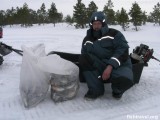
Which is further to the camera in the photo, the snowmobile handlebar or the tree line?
the tree line

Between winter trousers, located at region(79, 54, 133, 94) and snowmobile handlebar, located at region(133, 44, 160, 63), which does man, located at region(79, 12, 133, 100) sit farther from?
snowmobile handlebar, located at region(133, 44, 160, 63)

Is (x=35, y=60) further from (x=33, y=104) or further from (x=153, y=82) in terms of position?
(x=153, y=82)

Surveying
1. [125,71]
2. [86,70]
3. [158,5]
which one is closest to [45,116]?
[86,70]

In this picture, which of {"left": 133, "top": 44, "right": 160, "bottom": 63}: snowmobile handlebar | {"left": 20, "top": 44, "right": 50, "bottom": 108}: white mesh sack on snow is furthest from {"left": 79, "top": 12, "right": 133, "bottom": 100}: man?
{"left": 133, "top": 44, "right": 160, "bottom": 63}: snowmobile handlebar

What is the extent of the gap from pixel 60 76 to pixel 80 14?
3165 centimetres

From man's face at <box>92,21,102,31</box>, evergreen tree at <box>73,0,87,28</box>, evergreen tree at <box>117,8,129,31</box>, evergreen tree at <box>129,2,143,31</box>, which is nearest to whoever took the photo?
man's face at <box>92,21,102,31</box>

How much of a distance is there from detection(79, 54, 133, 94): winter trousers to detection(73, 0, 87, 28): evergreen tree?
3070cm

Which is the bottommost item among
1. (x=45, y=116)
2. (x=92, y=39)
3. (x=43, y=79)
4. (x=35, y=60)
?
(x=45, y=116)

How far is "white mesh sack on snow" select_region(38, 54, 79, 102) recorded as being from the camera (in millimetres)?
4316

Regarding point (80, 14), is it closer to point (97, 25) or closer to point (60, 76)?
point (97, 25)

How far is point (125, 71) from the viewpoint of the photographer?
4.39m

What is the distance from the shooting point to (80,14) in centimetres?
3544

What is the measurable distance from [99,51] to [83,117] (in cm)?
121

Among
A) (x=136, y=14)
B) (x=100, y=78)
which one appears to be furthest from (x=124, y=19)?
(x=100, y=78)
